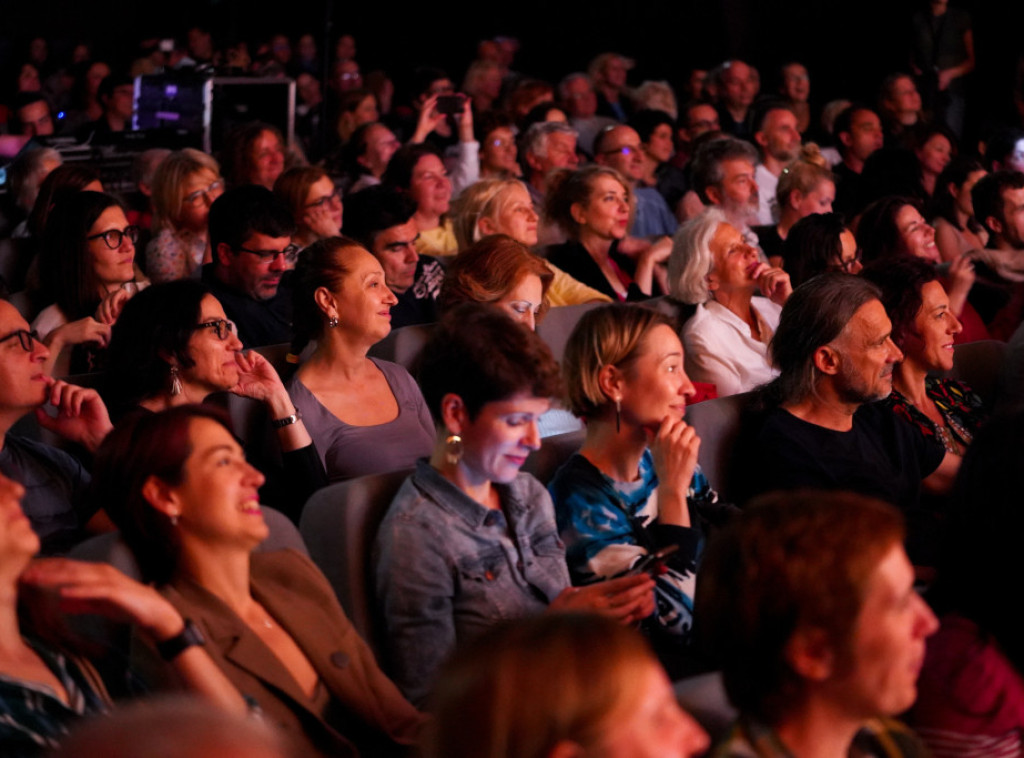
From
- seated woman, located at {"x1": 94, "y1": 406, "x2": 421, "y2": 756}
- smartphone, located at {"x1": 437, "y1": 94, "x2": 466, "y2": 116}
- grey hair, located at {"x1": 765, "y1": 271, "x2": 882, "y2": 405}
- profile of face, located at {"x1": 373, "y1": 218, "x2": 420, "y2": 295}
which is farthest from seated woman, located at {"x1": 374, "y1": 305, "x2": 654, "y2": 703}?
smartphone, located at {"x1": 437, "y1": 94, "x2": 466, "y2": 116}

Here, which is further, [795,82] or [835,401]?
[795,82]

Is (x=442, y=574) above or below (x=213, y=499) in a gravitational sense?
below

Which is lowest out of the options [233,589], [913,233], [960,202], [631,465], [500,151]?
[500,151]

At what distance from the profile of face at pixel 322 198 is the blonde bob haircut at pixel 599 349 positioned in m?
2.38

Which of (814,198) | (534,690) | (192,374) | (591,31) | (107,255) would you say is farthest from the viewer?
(591,31)

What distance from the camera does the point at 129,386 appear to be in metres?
2.83

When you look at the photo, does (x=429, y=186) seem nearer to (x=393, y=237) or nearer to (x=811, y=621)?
(x=393, y=237)

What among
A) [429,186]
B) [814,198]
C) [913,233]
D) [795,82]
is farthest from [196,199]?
[795,82]

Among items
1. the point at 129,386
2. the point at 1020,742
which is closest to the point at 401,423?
the point at 129,386

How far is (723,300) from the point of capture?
13.1ft

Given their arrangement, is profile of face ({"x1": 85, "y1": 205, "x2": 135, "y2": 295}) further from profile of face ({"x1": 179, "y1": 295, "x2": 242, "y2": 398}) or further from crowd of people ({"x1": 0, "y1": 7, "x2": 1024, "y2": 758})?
profile of face ({"x1": 179, "y1": 295, "x2": 242, "y2": 398})

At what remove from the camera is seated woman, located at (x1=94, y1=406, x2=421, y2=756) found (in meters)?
1.82

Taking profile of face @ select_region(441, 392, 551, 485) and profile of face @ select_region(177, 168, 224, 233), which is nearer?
profile of face @ select_region(441, 392, 551, 485)

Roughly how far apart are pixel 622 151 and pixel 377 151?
1238mm
